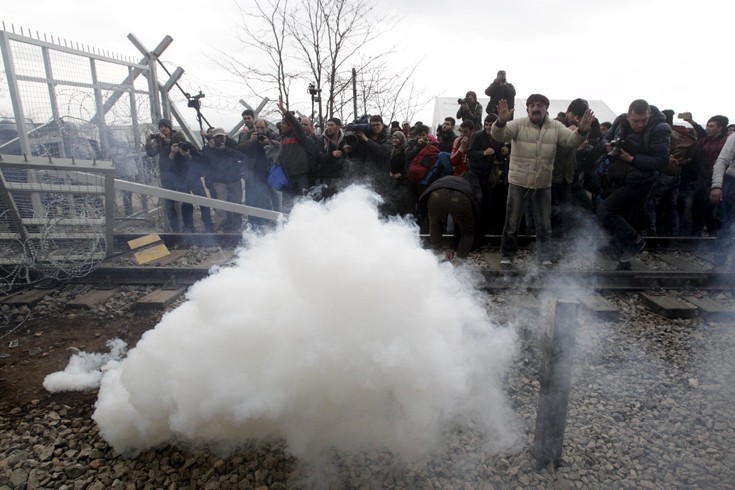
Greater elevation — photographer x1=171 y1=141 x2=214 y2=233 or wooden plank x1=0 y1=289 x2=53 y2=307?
photographer x1=171 y1=141 x2=214 y2=233

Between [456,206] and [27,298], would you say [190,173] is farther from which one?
[456,206]

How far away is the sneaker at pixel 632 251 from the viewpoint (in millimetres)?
5602

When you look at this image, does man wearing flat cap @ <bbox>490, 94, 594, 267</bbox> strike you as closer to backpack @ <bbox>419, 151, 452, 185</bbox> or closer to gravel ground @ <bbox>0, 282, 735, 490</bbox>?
backpack @ <bbox>419, 151, 452, 185</bbox>

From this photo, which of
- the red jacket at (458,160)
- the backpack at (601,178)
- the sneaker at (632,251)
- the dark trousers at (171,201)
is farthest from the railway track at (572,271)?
the dark trousers at (171,201)

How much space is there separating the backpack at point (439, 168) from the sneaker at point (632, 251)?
2.65 metres

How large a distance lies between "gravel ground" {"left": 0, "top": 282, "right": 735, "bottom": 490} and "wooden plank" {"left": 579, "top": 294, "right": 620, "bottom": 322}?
910 mm

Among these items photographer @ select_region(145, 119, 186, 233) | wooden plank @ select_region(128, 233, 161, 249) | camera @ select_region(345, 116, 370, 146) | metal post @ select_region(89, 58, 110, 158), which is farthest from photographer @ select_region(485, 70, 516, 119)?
metal post @ select_region(89, 58, 110, 158)

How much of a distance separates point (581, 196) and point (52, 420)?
6.87 meters

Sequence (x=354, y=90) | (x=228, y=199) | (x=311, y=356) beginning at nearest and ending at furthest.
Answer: (x=311, y=356) < (x=228, y=199) < (x=354, y=90)

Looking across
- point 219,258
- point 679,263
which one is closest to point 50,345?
point 219,258

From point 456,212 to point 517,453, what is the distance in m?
3.14

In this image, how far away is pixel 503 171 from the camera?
6664 mm

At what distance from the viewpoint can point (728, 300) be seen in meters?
5.01

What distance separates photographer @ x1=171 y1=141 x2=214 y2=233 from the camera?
7.91m
